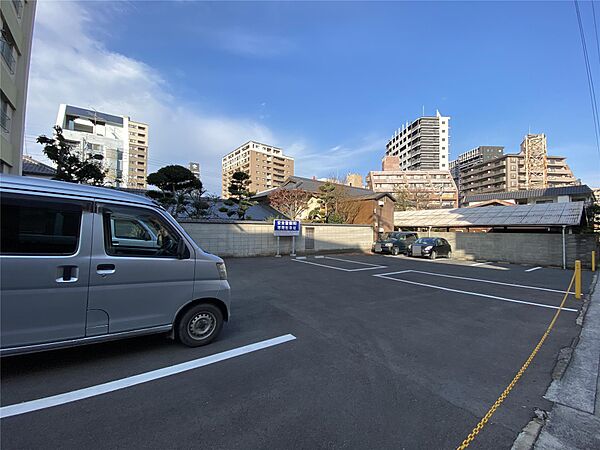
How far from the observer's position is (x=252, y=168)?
75688 mm

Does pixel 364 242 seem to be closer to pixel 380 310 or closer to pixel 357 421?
pixel 380 310

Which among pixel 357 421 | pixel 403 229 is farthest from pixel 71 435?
pixel 403 229

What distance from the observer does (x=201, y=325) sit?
11.7 feet

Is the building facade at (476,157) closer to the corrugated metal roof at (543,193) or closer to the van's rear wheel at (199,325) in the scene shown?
the corrugated metal roof at (543,193)

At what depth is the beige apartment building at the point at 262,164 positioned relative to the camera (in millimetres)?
75625

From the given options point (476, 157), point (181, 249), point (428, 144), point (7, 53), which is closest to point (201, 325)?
point (181, 249)

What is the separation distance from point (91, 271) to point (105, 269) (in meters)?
0.11

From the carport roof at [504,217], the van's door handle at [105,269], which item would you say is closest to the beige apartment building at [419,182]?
the carport roof at [504,217]

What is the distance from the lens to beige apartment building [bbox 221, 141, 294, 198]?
7562 centimetres

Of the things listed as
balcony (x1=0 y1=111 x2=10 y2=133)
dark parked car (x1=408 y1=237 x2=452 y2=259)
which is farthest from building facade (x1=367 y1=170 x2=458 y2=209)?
balcony (x1=0 y1=111 x2=10 y2=133)

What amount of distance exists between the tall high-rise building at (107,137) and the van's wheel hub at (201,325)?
48852 mm

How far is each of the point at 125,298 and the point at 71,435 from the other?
4.03ft

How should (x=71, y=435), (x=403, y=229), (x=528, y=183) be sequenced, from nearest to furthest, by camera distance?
(x=71, y=435) < (x=403, y=229) < (x=528, y=183)

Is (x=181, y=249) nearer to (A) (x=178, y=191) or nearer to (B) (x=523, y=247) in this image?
(A) (x=178, y=191)
